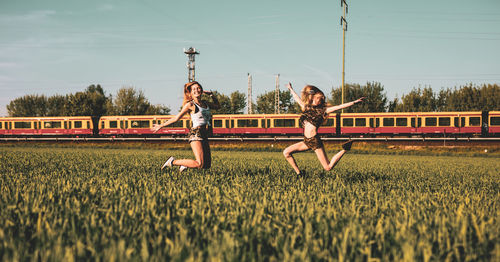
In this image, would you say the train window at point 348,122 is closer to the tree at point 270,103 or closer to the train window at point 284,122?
the train window at point 284,122

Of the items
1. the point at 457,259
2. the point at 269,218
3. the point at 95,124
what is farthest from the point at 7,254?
the point at 95,124

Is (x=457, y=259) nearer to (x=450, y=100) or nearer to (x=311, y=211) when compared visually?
(x=311, y=211)

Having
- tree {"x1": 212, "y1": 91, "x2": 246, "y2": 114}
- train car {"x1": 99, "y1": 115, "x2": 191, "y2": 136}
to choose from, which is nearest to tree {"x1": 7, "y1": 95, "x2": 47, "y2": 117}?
tree {"x1": 212, "y1": 91, "x2": 246, "y2": 114}

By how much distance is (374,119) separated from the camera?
118ft

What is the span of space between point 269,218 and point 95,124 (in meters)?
44.6

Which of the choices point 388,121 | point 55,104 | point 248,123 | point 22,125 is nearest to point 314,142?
point 388,121

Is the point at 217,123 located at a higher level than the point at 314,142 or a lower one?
higher

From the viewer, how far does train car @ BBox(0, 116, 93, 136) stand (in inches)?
1677

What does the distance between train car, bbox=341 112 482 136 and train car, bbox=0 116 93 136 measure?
105 ft

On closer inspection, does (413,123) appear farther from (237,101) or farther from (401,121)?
(237,101)

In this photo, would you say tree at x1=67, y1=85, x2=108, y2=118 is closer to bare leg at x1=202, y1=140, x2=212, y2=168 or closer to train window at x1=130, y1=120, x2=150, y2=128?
train window at x1=130, y1=120, x2=150, y2=128

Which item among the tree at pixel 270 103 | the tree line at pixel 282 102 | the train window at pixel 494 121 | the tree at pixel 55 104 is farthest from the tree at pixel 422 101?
the tree at pixel 55 104

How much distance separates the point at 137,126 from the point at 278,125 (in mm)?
17495

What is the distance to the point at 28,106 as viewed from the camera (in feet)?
328
